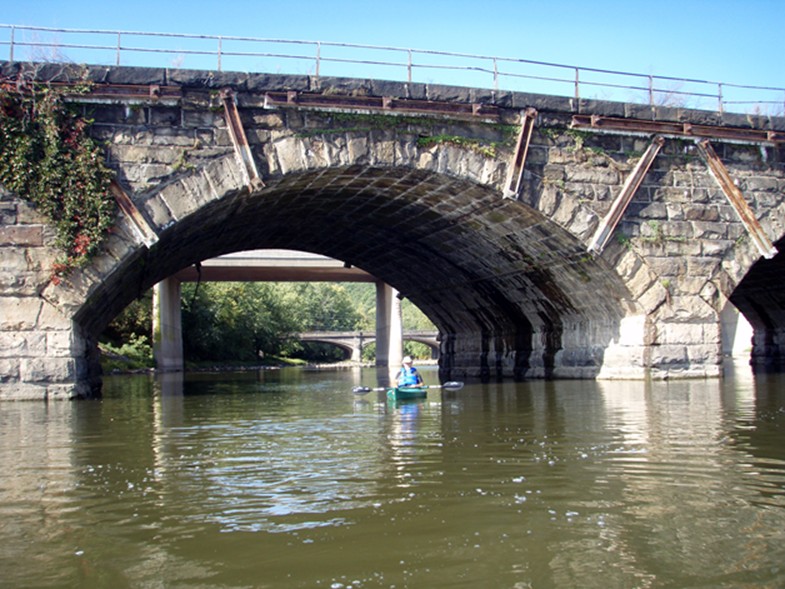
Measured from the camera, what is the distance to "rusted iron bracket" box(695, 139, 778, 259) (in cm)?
2191

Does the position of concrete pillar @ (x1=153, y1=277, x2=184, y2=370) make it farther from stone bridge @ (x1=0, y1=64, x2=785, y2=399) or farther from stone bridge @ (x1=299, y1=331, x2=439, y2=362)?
stone bridge @ (x1=299, y1=331, x2=439, y2=362)

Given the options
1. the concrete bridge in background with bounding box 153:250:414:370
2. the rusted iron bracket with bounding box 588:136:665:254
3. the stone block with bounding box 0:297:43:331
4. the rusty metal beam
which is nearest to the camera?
the stone block with bounding box 0:297:43:331

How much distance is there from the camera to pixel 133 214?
56.5 ft

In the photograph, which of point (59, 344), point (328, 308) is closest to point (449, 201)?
point (59, 344)

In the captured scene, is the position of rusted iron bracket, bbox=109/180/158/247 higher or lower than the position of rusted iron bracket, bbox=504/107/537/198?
lower

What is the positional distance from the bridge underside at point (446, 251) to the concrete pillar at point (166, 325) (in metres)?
25.5

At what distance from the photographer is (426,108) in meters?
19.5

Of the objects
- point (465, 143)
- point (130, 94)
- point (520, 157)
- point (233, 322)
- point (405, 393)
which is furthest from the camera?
point (233, 322)

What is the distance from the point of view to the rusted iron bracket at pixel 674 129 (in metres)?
21.0

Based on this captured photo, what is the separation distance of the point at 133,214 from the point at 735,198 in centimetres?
1549

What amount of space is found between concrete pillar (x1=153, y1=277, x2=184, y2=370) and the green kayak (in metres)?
37.9

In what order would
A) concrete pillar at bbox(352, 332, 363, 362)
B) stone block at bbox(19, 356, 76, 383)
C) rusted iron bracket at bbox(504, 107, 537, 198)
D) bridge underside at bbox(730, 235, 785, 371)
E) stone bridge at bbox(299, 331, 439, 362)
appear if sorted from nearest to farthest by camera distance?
stone block at bbox(19, 356, 76, 383)
rusted iron bracket at bbox(504, 107, 537, 198)
bridge underside at bbox(730, 235, 785, 371)
stone bridge at bbox(299, 331, 439, 362)
concrete pillar at bbox(352, 332, 363, 362)

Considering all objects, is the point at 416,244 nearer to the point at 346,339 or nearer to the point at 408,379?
the point at 408,379

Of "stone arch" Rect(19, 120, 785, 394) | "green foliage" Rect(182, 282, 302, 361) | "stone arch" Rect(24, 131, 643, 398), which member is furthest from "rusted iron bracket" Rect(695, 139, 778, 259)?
"green foliage" Rect(182, 282, 302, 361)
